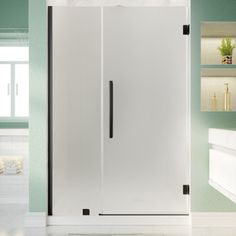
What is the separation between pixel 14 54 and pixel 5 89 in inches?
17.6

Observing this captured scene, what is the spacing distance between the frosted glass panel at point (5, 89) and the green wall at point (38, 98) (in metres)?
1.64

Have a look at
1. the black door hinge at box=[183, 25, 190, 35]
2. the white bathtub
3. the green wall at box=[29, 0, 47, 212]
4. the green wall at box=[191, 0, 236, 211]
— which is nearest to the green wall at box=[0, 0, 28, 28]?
the green wall at box=[29, 0, 47, 212]

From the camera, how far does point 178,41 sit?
4.01 metres

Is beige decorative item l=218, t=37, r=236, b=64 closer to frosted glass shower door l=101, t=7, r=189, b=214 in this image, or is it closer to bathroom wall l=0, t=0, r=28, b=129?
frosted glass shower door l=101, t=7, r=189, b=214

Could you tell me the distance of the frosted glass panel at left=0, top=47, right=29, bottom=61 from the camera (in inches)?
218

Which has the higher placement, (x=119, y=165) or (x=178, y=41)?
(x=178, y=41)

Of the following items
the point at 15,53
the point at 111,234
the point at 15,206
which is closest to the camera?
the point at 111,234

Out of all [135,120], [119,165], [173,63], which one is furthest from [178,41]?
[119,165]

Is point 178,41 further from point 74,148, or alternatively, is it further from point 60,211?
point 60,211

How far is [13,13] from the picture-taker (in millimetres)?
5270

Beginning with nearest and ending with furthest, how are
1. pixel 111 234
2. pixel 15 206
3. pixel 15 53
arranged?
pixel 111 234
pixel 15 206
pixel 15 53

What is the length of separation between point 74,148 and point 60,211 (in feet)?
1.90

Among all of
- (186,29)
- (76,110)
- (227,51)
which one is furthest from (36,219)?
(227,51)

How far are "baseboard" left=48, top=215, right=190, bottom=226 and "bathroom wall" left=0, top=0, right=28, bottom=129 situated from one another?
7.88ft
